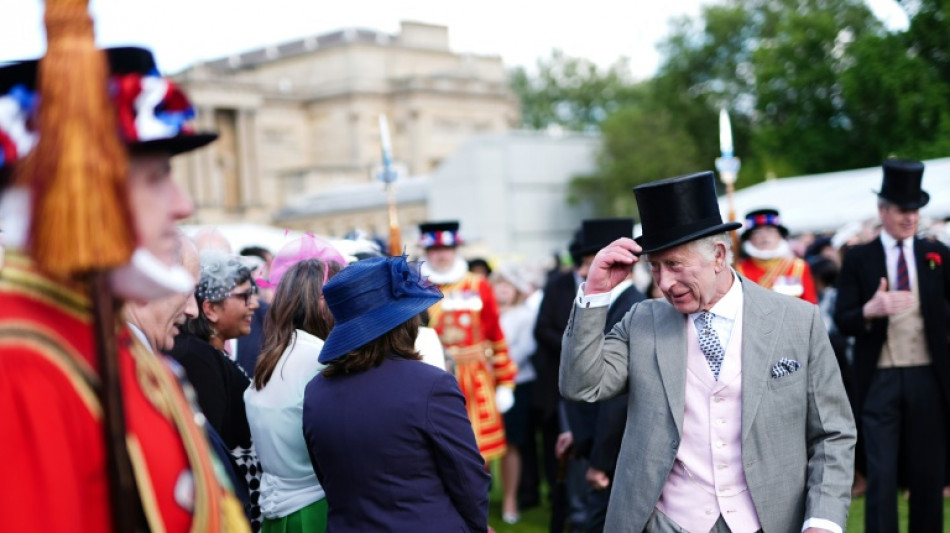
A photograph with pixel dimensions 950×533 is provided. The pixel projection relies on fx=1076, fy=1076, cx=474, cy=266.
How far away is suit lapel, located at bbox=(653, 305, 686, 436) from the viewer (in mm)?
3593

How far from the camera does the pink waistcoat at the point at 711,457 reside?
3.52 m

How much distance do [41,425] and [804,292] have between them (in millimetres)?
6757

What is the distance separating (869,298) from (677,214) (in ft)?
10.5

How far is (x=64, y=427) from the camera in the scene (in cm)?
184

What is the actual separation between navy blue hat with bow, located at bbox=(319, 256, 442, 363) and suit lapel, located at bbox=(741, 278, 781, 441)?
42.8 inches

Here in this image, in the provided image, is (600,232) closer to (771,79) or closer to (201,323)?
(201,323)

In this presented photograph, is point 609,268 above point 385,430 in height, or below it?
above

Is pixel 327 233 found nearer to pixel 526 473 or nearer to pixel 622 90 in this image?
pixel 622 90

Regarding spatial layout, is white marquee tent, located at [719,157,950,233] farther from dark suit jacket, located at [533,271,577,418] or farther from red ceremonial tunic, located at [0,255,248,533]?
red ceremonial tunic, located at [0,255,248,533]

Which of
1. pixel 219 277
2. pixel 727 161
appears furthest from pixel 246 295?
pixel 727 161

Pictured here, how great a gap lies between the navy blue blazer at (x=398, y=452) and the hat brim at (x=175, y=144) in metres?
1.52

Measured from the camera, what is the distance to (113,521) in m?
1.88

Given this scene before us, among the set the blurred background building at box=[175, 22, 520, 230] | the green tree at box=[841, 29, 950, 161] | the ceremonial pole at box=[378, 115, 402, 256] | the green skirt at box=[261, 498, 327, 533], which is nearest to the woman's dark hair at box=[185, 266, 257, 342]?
the green skirt at box=[261, 498, 327, 533]

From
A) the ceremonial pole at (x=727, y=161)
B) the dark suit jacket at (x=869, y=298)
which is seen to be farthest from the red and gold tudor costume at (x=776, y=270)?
the dark suit jacket at (x=869, y=298)
